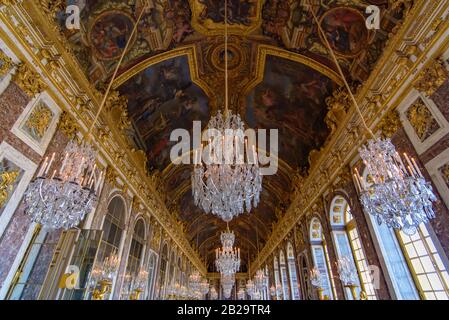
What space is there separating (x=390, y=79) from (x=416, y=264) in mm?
4582

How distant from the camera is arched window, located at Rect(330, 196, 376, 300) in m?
7.34

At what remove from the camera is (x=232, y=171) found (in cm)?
470

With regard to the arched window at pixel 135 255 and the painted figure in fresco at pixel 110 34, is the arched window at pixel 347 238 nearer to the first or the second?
the arched window at pixel 135 255

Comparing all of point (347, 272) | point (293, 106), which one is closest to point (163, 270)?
point (347, 272)

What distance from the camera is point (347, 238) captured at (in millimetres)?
8453

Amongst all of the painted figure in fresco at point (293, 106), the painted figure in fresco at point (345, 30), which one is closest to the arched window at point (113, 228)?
the painted figure in fresco at point (293, 106)

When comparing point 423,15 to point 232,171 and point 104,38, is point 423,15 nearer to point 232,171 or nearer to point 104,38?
point 232,171

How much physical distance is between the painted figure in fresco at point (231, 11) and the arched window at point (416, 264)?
7.58m

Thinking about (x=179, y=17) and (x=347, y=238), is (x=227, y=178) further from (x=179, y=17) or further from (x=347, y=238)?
(x=347, y=238)

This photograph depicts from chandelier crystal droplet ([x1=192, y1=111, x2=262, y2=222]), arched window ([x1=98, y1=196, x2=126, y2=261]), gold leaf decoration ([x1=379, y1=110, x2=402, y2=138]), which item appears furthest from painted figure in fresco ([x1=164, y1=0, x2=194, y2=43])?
gold leaf decoration ([x1=379, y1=110, x2=402, y2=138])

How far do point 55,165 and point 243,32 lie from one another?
23.2 ft

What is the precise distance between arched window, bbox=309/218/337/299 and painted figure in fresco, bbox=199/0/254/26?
29.8 feet

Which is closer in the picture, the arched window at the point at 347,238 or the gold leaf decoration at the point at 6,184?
the gold leaf decoration at the point at 6,184

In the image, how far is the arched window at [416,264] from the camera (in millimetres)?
4641
